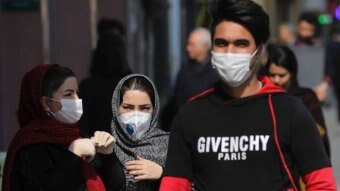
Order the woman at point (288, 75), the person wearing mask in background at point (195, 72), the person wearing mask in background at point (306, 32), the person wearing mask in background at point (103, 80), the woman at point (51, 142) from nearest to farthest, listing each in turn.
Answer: the woman at point (51, 142) → the woman at point (288, 75) → the person wearing mask in background at point (103, 80) → the person wearing mask in background at point (195, 72) → the person wearing mask in background at point (306, 32)

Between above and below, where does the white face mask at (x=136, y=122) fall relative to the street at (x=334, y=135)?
above

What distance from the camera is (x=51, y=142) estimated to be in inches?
148

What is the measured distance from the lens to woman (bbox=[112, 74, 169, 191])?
3.91m

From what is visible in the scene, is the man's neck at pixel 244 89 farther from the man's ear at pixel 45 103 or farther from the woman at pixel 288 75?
the woman at pixel 288 75

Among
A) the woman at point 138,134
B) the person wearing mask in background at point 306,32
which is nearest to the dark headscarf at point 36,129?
the woman at point 138,134

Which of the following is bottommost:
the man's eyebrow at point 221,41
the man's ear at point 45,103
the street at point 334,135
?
the street at point 334,135

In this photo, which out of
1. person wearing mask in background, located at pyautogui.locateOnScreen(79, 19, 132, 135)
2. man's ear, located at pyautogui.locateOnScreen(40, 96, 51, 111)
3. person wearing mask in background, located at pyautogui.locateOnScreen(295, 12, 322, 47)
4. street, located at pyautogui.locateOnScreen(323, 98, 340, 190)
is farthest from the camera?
street, located at pyautogui.locateOnScreen(323, 98, 340, 190)

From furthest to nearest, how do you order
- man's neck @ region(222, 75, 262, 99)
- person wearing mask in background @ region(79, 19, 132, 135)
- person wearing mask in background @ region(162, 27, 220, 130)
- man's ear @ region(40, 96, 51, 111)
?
person wearing mask in background @ region(162, 27, 220, 130)
person wearing mask in background @ region(79, 19, 132, 135)
man's ear @ region(40, 96, 51, 111)
man's neck @ region(222, 75, 262, 99)

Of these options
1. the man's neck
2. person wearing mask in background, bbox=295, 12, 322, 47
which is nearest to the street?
person wearing mask in background, bbox=295, 12, 322, 47

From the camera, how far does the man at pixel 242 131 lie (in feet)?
11.0

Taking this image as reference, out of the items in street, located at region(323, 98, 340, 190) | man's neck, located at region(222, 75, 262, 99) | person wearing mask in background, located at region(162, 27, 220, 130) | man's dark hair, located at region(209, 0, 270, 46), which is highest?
man's dark hair, located at region(209, 0, 270, 46)

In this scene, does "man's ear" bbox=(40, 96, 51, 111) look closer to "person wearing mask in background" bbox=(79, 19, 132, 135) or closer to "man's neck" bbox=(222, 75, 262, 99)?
"man's neck" bbox=(222, 75, 262, 99)

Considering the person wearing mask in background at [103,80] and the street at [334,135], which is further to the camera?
the street at [334,135]

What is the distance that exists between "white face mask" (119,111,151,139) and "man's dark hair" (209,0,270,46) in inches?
28.3
